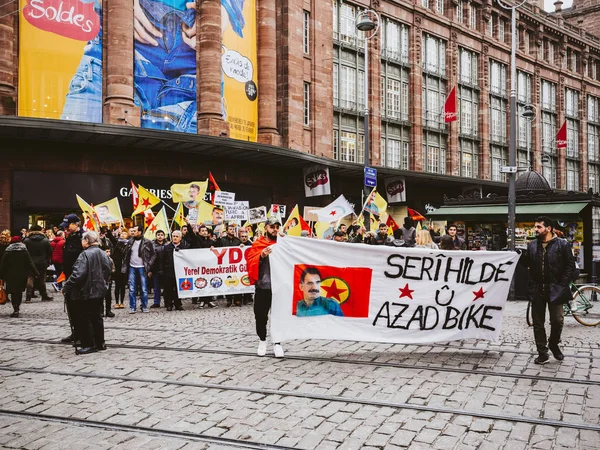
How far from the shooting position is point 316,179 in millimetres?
31781

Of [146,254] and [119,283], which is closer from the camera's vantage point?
[146,254]

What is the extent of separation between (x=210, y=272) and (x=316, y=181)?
55.7ft

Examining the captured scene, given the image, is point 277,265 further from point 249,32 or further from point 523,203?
point 249,32

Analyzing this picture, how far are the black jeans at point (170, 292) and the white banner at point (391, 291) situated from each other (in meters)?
6.86

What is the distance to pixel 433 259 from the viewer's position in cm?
868

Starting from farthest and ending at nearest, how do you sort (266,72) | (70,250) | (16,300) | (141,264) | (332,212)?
(266,72) → (332,212) → (141,264) → (16,300) → (70,250)

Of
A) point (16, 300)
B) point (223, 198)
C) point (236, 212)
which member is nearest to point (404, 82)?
point (236, 212)

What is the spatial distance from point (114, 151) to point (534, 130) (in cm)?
3889

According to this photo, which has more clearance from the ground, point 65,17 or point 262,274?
point 65,17

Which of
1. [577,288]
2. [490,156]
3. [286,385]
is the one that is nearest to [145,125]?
[577,288]

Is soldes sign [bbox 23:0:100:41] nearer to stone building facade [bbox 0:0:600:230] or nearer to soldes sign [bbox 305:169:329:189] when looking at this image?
stone building facade [bbox 0:0:600:230]

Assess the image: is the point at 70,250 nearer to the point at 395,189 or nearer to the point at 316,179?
the point at 316,179

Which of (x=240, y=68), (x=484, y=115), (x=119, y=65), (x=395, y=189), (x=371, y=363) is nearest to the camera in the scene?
(x=371, y=363)

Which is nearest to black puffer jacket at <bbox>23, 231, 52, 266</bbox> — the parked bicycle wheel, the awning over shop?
the parked bicycle wheel
